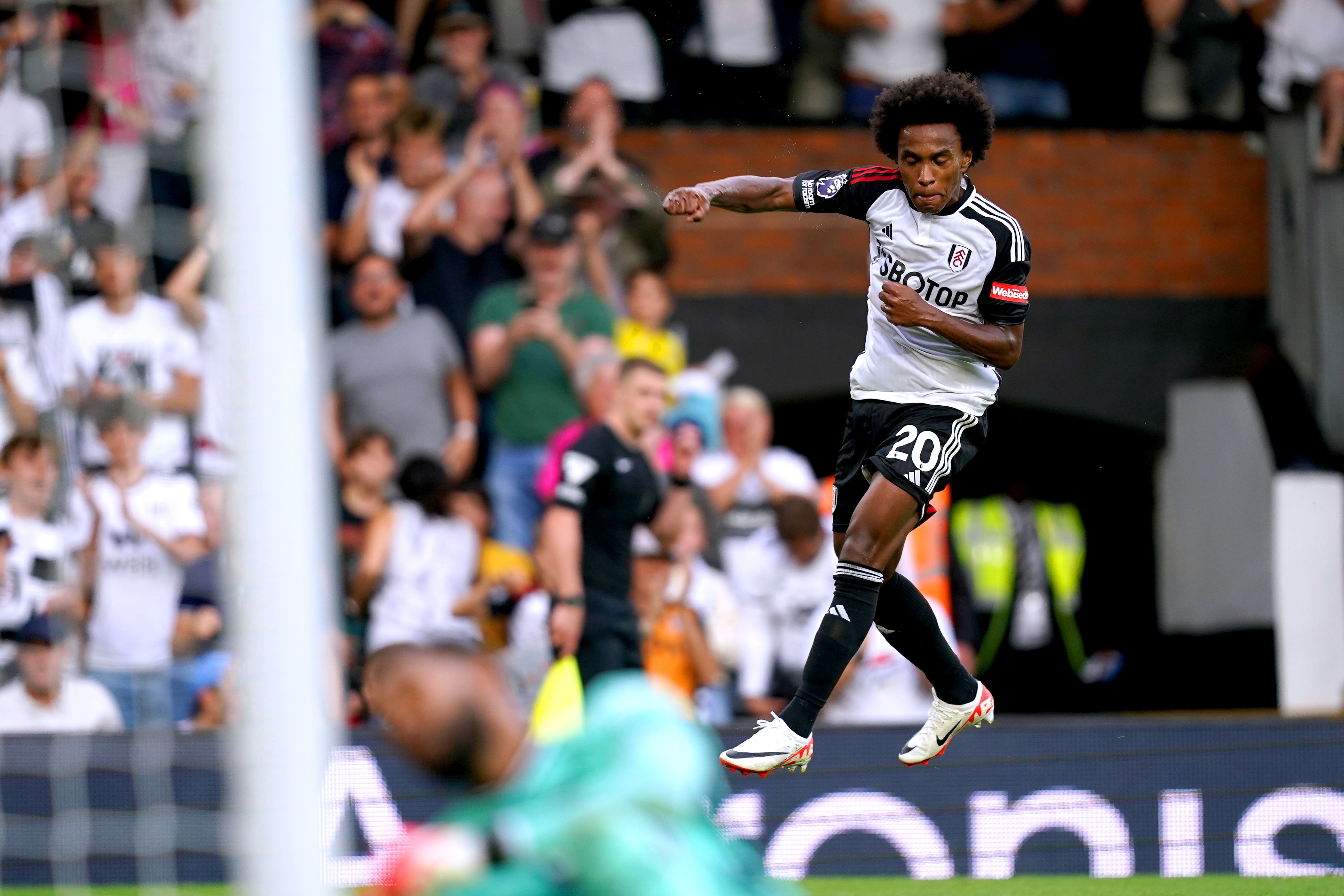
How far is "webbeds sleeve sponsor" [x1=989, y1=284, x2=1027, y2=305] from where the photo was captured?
15.8ft

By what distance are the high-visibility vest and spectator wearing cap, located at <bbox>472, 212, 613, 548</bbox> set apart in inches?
106

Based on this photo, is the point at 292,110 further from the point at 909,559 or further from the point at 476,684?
the point at 909,559

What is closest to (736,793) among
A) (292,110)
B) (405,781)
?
(405,781)

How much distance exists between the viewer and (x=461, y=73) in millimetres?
9203

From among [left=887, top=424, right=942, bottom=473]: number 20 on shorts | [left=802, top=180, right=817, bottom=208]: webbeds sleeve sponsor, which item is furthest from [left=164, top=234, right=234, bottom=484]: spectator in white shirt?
[left=887, top=424, right=942, bottom=473]: number 20 on shorts

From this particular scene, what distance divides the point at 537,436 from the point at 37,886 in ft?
10.7

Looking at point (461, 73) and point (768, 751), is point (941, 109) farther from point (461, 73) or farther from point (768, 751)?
point (461, 73)

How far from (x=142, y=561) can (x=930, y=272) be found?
4387mm

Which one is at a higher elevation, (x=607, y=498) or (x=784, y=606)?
(x=607, y=498)

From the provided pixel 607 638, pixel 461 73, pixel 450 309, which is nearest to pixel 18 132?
pixel 450 309

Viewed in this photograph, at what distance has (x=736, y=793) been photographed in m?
6.96

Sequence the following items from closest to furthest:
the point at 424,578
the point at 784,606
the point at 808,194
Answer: the point at 808,194 → the point at 424,578 → the point at 784,606

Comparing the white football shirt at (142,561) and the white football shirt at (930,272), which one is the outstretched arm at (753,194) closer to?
the white football shirt at (930,272)

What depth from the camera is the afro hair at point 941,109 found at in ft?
15.5
